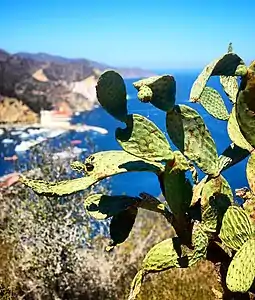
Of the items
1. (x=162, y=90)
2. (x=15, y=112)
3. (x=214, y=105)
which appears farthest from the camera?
(x=15, y=112)

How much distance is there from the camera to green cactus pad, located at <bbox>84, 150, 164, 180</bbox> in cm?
172

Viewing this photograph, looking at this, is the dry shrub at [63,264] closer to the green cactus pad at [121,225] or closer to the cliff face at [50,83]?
the green cactus pad at [121,225]

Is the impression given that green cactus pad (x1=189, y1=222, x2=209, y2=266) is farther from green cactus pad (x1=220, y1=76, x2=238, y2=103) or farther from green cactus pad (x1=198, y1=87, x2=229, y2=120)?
green cactus pad (x1=220, y1=76, x2=238, y2=103)

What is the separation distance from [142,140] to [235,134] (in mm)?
297

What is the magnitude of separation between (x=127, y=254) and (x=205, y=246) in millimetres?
2498

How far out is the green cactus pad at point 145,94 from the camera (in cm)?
135

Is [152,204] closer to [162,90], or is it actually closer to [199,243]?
[199,243]

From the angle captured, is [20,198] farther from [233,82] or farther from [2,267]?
[233,82]

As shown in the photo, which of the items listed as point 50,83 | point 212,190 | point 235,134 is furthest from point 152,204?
point 50,83

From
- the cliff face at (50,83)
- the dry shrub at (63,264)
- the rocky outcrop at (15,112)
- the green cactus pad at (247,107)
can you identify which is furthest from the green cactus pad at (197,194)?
the cliff face at (50,83)

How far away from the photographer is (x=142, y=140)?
159 centimetres

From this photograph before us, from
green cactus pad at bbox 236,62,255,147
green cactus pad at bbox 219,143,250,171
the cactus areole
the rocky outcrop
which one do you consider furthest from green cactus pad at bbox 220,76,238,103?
the rocky outcrop

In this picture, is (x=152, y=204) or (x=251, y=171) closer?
(x=251, y=171)

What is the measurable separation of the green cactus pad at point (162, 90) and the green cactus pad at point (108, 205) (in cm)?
49
